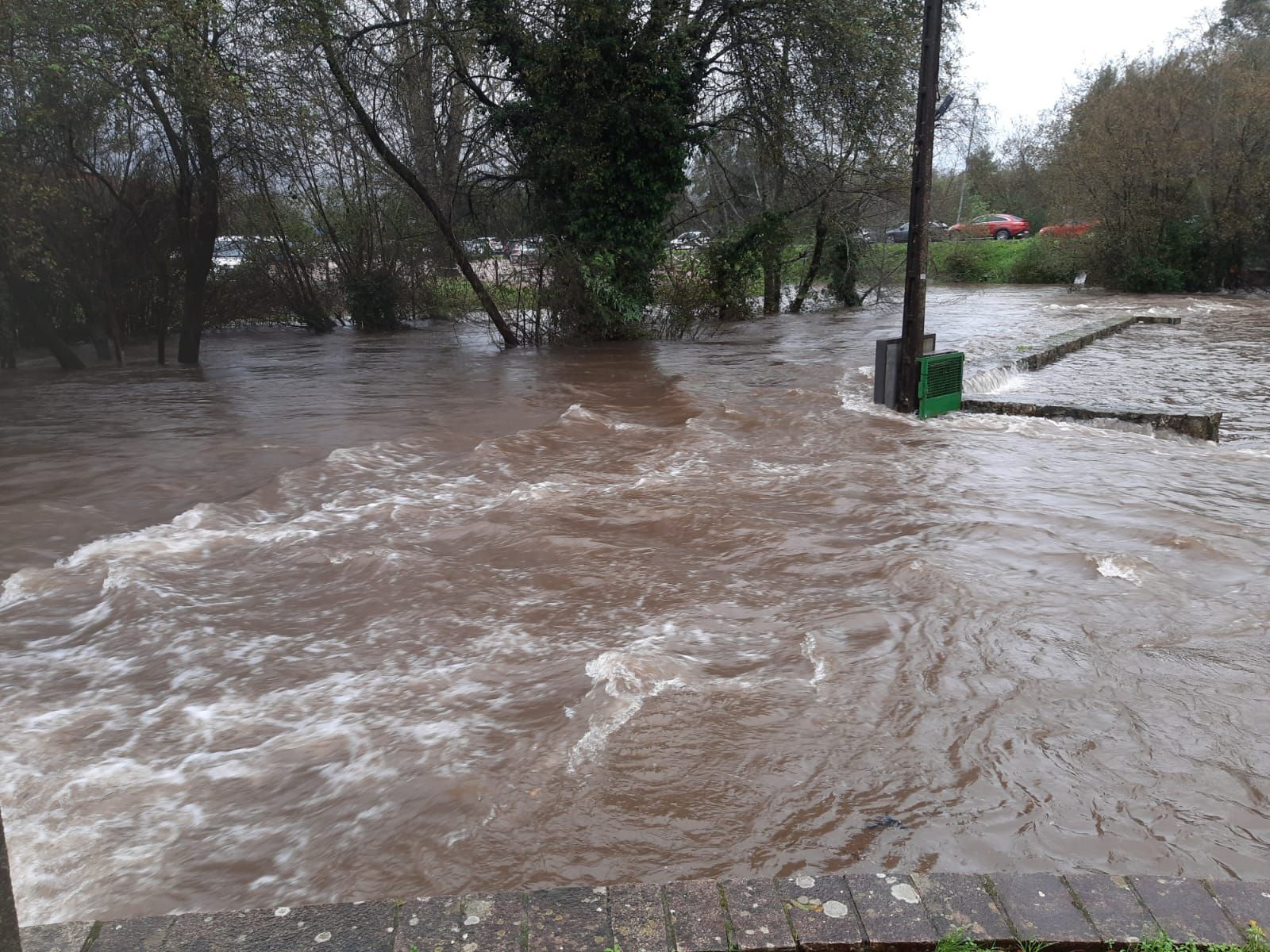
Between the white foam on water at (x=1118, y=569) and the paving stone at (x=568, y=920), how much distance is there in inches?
183

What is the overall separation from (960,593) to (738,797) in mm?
2662

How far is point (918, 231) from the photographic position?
11.4 meters

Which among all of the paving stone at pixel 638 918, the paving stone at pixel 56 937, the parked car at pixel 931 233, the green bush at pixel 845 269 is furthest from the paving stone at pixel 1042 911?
the parked car at pixel 931 233

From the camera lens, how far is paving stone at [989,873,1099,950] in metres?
2.53

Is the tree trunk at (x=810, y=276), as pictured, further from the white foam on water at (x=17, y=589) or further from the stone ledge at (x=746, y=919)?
the stone ledge at (x=746, y=919)

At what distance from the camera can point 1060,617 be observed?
548 centimetres

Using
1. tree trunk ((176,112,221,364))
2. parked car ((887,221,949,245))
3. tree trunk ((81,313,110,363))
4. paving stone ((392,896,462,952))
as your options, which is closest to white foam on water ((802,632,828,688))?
paving stone ((392,896,462,952))

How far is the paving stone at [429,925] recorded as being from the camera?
2.52m

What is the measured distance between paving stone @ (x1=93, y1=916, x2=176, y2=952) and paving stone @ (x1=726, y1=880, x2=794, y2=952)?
154 cm

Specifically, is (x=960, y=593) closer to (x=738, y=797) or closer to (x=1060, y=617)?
(x=1060, y=617)

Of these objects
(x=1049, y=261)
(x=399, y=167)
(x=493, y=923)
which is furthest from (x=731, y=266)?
(x=493, y=923)

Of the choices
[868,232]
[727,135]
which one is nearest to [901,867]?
[727,135]

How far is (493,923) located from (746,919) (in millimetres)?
697

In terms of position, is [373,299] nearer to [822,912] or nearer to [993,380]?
[993,380]
